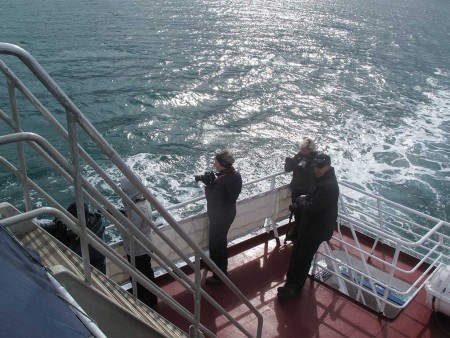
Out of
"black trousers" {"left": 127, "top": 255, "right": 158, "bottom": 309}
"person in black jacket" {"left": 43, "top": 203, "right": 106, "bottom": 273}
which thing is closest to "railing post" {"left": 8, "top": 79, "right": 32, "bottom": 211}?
"person in black jacket" {"left": 43, "top": 203, "right": 106, "bottom": 273}

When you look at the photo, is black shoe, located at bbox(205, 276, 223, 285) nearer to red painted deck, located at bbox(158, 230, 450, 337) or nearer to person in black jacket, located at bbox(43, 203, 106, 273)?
red painted deck, located at bbox(158, 230, 450, 337)

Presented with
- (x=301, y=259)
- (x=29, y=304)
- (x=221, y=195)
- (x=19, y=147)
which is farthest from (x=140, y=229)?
(x=29, y=304)

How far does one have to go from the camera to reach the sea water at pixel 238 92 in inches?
572

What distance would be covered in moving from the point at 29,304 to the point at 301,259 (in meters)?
4.14

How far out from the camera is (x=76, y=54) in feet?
81.7

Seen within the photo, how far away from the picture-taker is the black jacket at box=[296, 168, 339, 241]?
4.87m

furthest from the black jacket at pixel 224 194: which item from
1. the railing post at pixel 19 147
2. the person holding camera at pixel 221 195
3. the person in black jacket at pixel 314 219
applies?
the railing post at pixel 19 147

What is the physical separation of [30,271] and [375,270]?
5831 millimetres

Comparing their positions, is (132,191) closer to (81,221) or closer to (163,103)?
(81,221)

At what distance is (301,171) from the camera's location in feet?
19.5

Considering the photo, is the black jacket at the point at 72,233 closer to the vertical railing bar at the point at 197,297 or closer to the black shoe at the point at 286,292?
the vertical railing bar at the point at 197,297

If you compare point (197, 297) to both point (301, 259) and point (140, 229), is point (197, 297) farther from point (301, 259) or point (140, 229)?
point (301, 259)

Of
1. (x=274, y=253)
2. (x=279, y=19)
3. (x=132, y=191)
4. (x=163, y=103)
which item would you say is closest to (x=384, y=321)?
(x=274, y=253)

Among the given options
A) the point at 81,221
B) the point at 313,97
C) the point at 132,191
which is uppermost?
the point at 81,221
